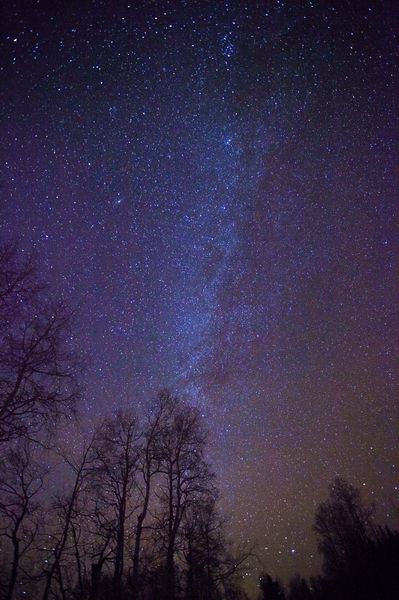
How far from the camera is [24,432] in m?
7.75

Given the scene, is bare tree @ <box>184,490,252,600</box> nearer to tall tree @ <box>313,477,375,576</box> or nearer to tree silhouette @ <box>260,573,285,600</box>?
tree silhouette @ <box>260,573,285,600</box>

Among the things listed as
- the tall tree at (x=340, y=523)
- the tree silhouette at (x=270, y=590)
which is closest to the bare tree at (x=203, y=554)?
the tree silhouette at (x=270, y=590)

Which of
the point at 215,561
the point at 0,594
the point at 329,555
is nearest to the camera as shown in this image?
the point at 0,594

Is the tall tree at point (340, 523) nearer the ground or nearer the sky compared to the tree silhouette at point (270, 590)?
nearer the sky

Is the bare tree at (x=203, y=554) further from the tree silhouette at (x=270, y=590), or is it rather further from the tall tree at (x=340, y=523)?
the tall tree at (x=340, y=523)

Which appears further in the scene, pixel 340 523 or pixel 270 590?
pixel 340 523

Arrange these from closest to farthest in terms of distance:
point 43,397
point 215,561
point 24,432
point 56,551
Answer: point 24,432 < point 43,397 < point 56,551 < point 215,561

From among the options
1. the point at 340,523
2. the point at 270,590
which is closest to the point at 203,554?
the point at 270,590

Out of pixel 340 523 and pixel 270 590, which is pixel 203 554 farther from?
pixel 340 523

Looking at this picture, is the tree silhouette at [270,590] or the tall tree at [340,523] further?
the tall tree at [340,523]

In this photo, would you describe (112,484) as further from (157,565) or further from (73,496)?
(157,565)

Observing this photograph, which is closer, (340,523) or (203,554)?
(203,554)

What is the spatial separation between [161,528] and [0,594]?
7567 millimetres

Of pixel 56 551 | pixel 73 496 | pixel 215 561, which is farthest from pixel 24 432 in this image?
pixel 215 561
